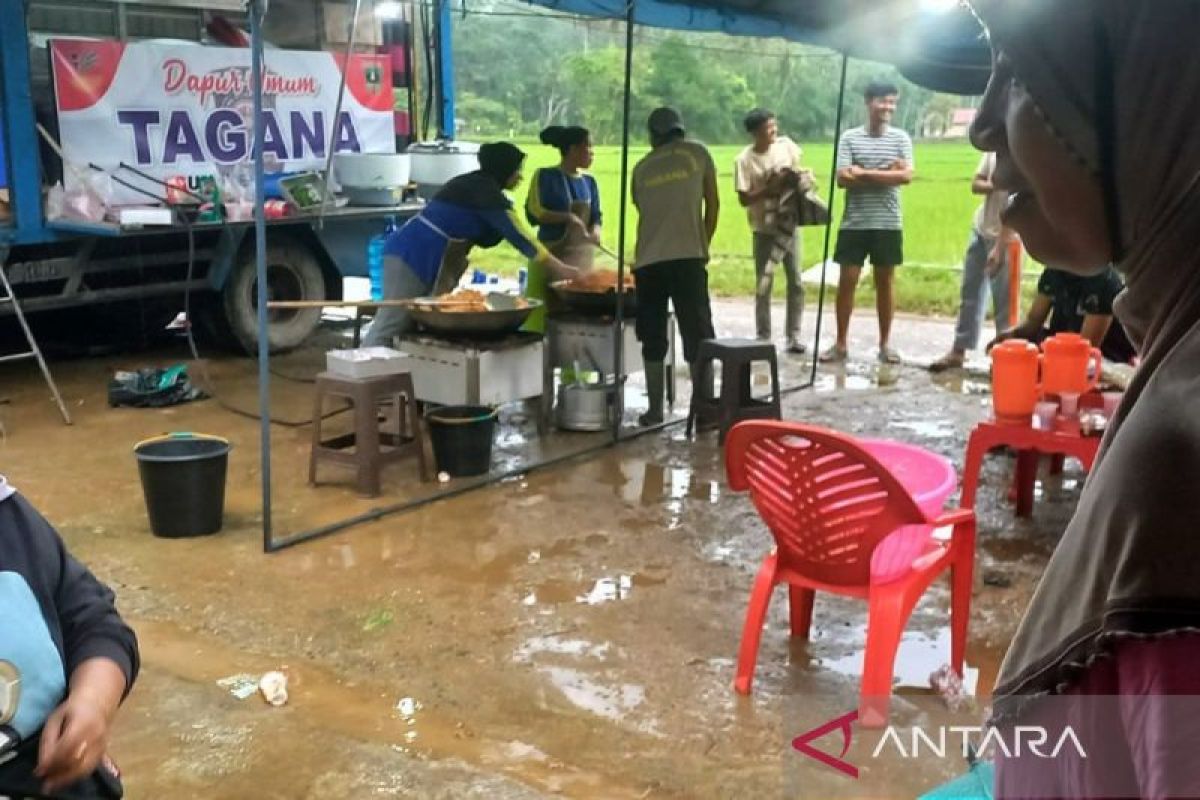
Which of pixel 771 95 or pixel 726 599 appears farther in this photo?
pixel 771 95

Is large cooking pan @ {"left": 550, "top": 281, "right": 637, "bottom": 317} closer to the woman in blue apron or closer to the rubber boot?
the rubber boot

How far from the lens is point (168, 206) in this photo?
7191 millimetres

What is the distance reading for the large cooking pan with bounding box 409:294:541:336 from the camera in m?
5.82

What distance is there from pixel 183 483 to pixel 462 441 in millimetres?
1353

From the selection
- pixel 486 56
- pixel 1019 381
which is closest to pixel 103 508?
pixel 1019 381

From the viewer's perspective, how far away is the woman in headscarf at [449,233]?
623cm

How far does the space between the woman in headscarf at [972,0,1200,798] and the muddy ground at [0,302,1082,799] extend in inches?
90.1

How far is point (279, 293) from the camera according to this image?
27.1ft

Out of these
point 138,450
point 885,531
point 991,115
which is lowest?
point 138,450

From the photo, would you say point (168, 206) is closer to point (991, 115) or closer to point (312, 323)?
point (312, 323)

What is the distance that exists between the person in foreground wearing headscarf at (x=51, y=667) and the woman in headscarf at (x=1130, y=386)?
4.42 feet

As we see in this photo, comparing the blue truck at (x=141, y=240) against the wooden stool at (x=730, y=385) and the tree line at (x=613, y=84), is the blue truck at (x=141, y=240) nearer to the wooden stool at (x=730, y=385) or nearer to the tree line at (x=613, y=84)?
the wooden stool at (x=730, y=385)

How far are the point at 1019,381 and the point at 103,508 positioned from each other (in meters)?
3.86

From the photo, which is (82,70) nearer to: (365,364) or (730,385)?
(365,364)
